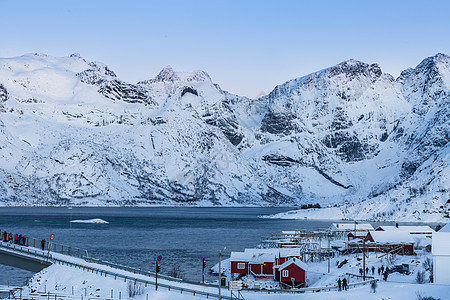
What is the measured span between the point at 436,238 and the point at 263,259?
27194 mm

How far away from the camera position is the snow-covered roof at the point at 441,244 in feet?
196

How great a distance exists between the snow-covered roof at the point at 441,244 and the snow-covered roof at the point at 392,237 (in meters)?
32.2

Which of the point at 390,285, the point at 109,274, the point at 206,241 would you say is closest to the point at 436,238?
the point at 390,285

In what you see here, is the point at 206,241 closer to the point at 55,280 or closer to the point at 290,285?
the point at 290,285

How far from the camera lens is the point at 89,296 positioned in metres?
57.1

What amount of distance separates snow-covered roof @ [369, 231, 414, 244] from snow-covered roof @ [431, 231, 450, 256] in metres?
32.2

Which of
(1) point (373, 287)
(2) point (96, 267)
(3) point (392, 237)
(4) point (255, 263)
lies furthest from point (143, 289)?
(3) point (392, 237)

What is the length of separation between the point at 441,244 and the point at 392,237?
1416 inches

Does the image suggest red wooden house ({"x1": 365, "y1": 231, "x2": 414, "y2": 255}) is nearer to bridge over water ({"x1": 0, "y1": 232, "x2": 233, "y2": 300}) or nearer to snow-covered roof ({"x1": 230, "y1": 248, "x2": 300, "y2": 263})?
snow-covered roof ({"x1": 230, "y1": 248, "x2": 300, "y2": 263})

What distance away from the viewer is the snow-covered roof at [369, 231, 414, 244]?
92681 millimetres

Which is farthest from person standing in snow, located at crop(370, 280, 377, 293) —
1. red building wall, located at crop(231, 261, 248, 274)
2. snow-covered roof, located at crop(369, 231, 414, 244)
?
snow-covered roof, located at crop(369, 231, 414, 244)

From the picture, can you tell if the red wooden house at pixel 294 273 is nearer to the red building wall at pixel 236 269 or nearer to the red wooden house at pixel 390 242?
the red building wall at pixel 236 269

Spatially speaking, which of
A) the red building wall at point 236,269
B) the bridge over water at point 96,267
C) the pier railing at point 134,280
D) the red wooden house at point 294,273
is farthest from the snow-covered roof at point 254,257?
the pier railing at point 134,280

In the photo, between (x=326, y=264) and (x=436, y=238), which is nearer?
(x=436, y=238)
